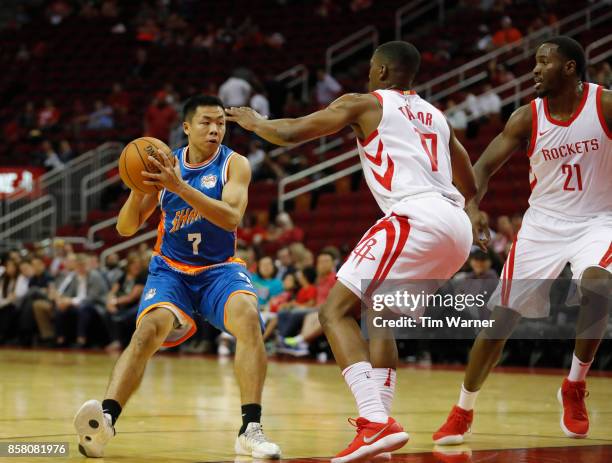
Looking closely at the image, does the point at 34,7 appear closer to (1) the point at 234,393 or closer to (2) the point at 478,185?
(1) the point at 234,393

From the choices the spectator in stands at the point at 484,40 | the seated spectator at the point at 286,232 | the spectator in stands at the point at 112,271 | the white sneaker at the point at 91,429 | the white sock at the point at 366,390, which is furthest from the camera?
the spectator in stands at the point at 484,40

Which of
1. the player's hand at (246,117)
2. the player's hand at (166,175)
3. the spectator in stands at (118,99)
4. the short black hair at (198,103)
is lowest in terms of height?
the player's hand at (166,175)

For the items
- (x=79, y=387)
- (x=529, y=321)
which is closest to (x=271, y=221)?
(x=529, y=321)

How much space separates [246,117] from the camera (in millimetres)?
5215

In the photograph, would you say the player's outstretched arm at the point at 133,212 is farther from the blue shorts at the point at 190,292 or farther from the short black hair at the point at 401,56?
the short black hair at the point at 401,56

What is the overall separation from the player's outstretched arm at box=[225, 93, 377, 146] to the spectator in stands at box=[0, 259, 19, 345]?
12019 millimetres

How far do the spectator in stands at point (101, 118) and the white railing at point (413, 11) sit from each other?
19.7ft

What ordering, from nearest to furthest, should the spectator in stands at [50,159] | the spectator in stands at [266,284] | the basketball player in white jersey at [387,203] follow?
the basketball player in white jersey at [387,203], the spectator in stands at [266,284], the spectator in stands at [50,159]

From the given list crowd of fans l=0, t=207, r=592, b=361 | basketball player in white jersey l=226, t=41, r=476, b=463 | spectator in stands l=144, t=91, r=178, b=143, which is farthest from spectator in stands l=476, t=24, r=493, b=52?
basketball player in white jersey l=226, t=41, r=476, b=463

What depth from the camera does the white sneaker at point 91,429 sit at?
518 centimetres

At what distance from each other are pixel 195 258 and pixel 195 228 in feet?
0.53

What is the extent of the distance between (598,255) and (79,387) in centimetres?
493

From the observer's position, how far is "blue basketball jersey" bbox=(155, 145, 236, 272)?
19.2ft

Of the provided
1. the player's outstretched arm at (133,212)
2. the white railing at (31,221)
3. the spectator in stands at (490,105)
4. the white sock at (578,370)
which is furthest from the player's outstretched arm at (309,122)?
the white railing at (31,221)
